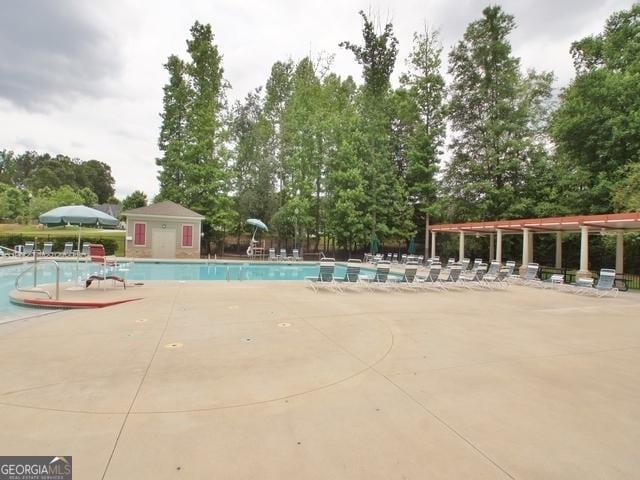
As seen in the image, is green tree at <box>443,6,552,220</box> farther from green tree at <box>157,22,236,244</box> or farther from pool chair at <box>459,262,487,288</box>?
green tree at <box>157,22,236,244</box>

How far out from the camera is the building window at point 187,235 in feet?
76.4

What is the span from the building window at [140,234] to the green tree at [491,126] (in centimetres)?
2092

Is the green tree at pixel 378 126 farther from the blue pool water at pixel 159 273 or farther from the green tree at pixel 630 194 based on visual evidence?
the green tree at pixel 630 194

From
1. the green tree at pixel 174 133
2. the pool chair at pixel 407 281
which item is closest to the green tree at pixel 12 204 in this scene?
the green tree at pixel 174 133

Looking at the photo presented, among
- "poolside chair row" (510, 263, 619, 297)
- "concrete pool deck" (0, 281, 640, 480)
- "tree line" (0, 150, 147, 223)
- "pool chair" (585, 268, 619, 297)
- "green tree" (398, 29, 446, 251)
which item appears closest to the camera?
"concrete pool deck" (0, 281, 640, 480)

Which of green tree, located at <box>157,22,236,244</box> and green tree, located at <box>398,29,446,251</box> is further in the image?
green tree, located at <box>157,22,236,244</box>

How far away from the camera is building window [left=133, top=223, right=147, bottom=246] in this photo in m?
22.2

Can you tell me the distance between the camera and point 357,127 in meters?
26.4

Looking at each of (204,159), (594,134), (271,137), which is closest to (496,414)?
(594,134)

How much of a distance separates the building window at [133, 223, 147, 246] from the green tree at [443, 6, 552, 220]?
20.9 metres

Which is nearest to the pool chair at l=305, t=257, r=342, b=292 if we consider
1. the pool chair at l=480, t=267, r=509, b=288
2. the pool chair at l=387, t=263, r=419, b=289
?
the pool chair at l=387, t=263, r=419, b=289

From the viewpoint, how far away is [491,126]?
2411 centimetres

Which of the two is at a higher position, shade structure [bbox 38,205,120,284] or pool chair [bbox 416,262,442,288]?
shade structure [bbox 38,205,120,284]

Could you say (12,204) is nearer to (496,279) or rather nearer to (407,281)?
(407,281)
